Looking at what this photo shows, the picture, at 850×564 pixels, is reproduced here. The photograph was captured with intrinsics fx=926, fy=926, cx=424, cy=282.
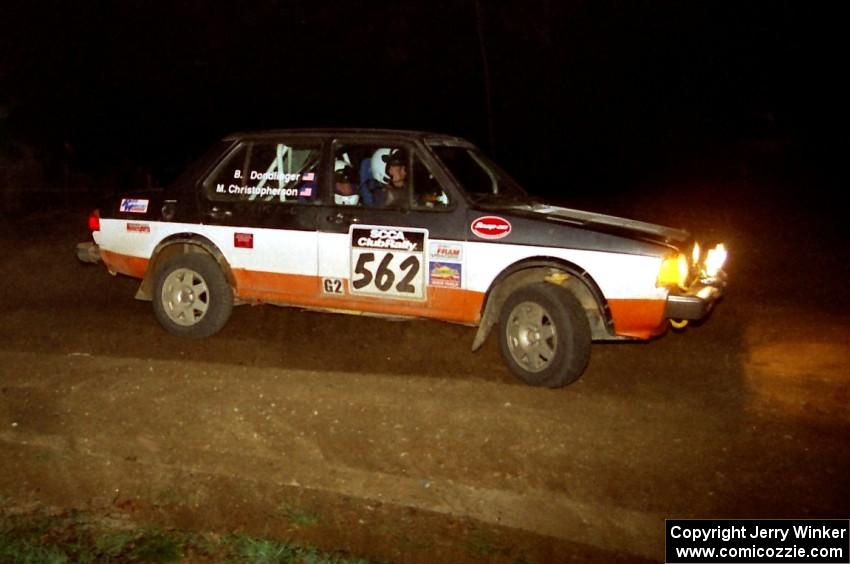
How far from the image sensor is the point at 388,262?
22.6 ft

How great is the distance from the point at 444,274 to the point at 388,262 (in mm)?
454

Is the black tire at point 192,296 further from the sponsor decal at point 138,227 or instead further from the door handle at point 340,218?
the door handle at point 340,218

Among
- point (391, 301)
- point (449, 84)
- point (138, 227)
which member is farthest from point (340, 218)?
point (449, 84)

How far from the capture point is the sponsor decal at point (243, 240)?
24.2 feet

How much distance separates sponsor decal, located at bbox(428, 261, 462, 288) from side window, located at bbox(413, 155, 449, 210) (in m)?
0.42

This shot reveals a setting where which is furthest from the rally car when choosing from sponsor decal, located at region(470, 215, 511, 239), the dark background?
the dark background

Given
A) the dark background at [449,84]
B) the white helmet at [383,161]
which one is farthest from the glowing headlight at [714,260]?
the dark background at [449,84]

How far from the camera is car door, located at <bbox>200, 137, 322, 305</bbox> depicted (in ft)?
23.6

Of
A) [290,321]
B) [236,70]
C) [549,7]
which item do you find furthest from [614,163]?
[290,321]

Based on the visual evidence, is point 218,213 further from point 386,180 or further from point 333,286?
point 386,180

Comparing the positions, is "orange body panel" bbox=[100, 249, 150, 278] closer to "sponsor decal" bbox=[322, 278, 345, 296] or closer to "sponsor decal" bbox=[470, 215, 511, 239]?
"sponsor decal" bbox=[322, 278, 345, 296]

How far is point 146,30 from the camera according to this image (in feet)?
93.9

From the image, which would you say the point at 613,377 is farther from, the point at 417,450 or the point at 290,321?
the point at 290,321

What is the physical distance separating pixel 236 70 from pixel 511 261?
27051 millimetres
